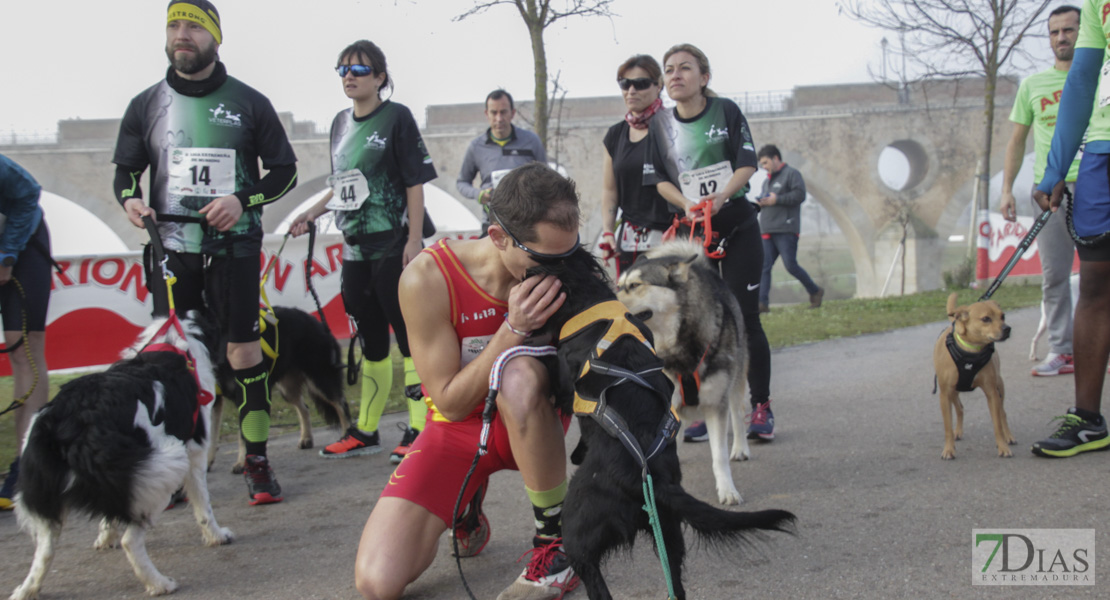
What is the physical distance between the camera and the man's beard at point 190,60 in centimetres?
351

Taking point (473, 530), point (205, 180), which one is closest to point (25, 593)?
point (473, 530)

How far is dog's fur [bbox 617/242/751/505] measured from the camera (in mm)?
3598

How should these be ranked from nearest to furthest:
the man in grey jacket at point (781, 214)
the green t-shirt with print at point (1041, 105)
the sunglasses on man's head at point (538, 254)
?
the sunglasses on man's head at point (538, 254) < the green t-shirt with print at point (1041, 105) < the man in grey jacket at point (781, 214)

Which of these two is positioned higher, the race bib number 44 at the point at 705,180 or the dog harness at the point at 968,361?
the race bib number 44 at the point at 705,180

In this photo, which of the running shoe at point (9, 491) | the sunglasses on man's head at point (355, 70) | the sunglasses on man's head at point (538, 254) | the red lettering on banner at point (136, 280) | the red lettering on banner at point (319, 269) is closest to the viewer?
the sunglasses on man's head at point (538, 254)

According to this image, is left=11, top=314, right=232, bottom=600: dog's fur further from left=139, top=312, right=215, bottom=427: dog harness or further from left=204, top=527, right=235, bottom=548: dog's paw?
left=204, top=527, right=235, bottom=548: dog's paw

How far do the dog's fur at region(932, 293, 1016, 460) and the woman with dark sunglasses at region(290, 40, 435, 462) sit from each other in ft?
9.10

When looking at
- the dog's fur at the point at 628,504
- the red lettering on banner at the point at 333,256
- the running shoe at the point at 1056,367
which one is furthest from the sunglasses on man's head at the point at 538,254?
the red lettering on banner at the point at 333,256

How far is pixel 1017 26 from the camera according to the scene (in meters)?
14.9

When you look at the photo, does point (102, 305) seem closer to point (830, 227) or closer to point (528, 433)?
point (528, 433)

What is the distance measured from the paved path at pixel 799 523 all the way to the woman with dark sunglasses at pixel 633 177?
1.28 meters

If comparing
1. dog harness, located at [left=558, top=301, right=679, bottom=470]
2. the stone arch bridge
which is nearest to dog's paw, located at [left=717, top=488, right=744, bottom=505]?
dog harness, located at [left=558, top=301, right=679, bottom=470]

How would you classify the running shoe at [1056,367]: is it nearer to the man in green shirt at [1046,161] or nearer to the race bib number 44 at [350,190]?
the man in green shirt at [1046,161]

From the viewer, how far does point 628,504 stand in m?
1.98
